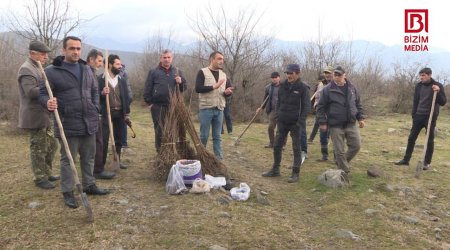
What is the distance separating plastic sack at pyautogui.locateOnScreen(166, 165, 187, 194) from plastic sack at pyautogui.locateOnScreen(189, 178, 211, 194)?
12 cm

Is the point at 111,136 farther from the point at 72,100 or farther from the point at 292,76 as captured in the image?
the point at 292,76

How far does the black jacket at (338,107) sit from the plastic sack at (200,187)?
248 cm

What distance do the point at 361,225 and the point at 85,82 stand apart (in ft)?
11.8

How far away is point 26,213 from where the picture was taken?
14.4ft

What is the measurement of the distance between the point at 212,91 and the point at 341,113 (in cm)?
212

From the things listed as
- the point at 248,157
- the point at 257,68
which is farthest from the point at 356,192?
the point at 257,68

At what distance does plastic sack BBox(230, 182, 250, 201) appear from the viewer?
503 cm

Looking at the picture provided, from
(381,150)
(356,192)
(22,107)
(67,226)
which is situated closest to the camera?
(67,226)

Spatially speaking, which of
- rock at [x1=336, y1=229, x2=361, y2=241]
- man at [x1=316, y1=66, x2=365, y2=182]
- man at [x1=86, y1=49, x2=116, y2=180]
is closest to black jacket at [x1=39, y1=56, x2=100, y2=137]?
man at [x1=86, y1=49, x2=116, y2=180]

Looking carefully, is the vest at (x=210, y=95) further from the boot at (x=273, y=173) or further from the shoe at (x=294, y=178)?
the shoe at (x=294, y=178)

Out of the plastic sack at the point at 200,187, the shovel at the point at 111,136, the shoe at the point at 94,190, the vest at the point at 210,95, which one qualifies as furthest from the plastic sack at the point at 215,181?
the shovel at the point at 111,136

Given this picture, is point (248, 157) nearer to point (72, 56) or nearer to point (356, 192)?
point (356, 192)

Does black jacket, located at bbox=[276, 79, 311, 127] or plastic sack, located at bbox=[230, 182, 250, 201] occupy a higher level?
black jacket, located at bbox=[276, 79, 311, 127]

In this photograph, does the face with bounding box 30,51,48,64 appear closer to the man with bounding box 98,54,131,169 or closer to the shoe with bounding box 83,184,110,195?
the man with bounding box 98,54,131,169
